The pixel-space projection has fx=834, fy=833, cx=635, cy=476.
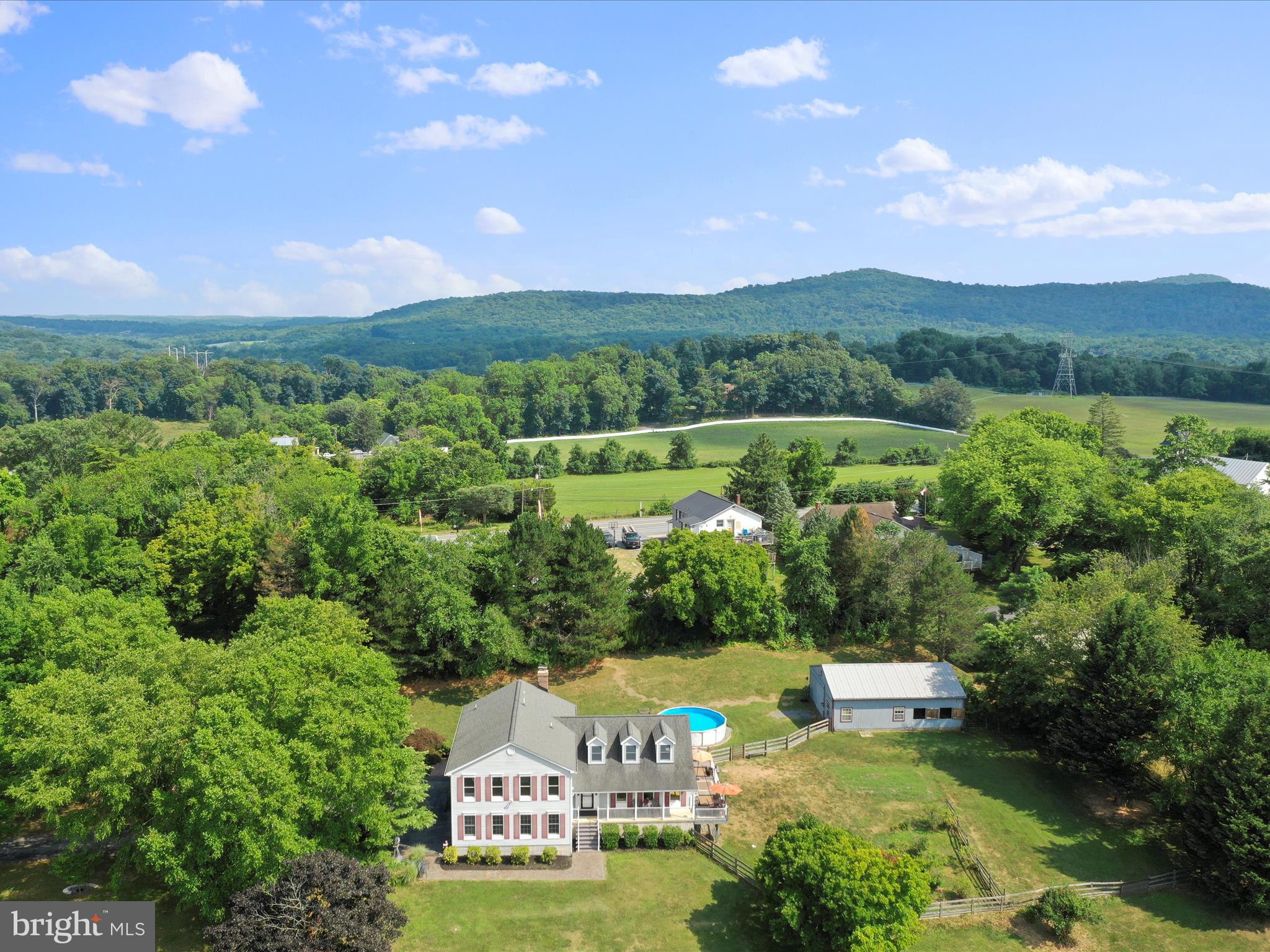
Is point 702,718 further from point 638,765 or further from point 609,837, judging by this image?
point 609,837

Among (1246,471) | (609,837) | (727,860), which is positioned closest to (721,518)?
(609,837)

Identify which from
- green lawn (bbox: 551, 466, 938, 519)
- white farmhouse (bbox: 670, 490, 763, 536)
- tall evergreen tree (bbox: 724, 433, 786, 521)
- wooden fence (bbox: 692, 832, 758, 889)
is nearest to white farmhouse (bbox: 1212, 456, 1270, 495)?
green lawn (bbox: 551, 466, 938, 519)

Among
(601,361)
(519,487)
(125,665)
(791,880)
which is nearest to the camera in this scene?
(791,880)

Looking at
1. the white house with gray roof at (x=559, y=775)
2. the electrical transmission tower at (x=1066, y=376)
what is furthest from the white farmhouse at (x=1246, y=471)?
the electrical transmission tower at (x=1066, y=376)

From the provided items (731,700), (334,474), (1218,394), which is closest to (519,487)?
(334,474)

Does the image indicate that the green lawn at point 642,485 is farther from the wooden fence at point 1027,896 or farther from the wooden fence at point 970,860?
the wooden fence at point 1027,896

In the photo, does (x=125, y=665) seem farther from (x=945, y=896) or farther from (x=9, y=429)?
(x=9, y=429)
